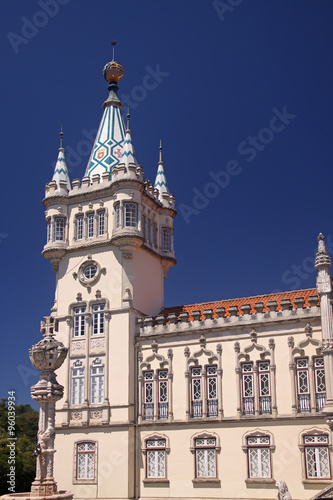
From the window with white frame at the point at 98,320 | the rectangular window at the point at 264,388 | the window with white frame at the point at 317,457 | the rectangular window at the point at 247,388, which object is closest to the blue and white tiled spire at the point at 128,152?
the window with white frame at the point at 98,320

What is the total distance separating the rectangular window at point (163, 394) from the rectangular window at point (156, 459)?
1.50 metres

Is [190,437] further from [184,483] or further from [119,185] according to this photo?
[119,185]

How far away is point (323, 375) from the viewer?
3169cm

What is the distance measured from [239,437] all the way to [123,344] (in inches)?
333

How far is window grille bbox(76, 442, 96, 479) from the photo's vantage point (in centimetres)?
3547

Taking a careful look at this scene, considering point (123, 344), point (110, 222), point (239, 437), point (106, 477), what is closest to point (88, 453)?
point (106, 477)

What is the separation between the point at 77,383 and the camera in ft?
123

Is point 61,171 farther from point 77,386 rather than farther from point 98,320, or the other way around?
point 77,386

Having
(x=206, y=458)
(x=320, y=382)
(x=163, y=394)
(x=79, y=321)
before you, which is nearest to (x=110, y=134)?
Result: (x=79, y=321)

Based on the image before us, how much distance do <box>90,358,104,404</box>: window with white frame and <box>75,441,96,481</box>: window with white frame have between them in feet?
8.01

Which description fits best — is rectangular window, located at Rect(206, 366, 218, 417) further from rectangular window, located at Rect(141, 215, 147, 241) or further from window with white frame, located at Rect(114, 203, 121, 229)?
window with white frame, located at Rect(114, 203, 121, 229)

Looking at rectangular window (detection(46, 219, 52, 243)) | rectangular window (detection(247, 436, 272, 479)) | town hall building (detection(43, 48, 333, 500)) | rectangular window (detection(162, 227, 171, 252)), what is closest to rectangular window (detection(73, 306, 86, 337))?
town hall building (detection(43, 48, 333, 500))

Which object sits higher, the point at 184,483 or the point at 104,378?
the point at 104,378

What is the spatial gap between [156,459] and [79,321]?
9380mm
